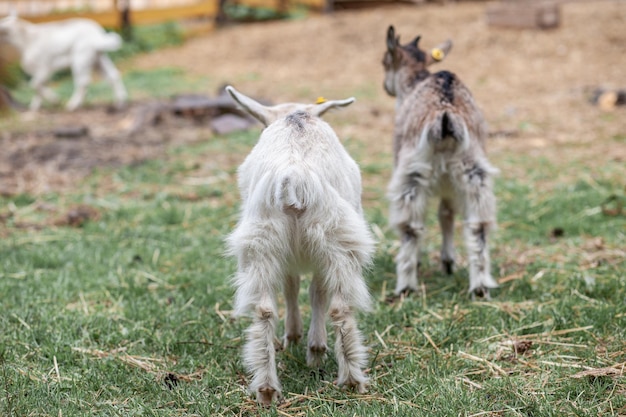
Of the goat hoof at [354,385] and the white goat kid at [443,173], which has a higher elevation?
the white goat kid at [443,173]

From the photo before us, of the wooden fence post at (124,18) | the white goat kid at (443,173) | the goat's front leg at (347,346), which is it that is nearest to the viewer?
the goat's front leg at (347,346)

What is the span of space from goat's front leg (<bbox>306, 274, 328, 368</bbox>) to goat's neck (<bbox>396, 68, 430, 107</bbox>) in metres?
2.48

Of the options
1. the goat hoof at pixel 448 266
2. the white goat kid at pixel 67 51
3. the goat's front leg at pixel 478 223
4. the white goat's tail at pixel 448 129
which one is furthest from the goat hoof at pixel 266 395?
the white goat kid at pixel 67 51

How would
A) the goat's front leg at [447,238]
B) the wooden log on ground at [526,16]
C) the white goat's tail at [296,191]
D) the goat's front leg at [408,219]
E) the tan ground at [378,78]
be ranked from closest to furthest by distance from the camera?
the white goat's tail at [296,191] < the goat's front leg at [408,219] < the goat's front leg at [447,238] < the tan ground at [378,78] < the wooden log on ground at [526,16]

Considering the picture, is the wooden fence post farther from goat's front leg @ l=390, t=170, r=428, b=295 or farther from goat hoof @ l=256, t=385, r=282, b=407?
goat hoof @ l=256, t=385, r=282, b=407

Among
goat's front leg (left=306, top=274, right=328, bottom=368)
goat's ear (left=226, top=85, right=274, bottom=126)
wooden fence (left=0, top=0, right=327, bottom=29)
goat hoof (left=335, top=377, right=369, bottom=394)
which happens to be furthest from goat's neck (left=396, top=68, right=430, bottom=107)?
wooden fence (left=0, top=0, right=327, bottom=29)

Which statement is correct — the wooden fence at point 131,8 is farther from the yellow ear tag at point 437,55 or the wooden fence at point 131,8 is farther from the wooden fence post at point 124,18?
the yellow ear tag at point 437,55

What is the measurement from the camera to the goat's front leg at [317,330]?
402 cm

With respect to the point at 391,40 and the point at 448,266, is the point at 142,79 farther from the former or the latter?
the point at 448,266

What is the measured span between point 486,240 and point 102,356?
2592 mm

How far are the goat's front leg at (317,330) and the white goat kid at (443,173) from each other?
1.30 metres

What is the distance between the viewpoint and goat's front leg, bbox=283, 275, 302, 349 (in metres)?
4.30

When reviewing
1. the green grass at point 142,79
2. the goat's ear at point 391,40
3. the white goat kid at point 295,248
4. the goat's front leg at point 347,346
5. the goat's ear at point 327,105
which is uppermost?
the goat's ear at point 391,40

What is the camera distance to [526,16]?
635 inches
